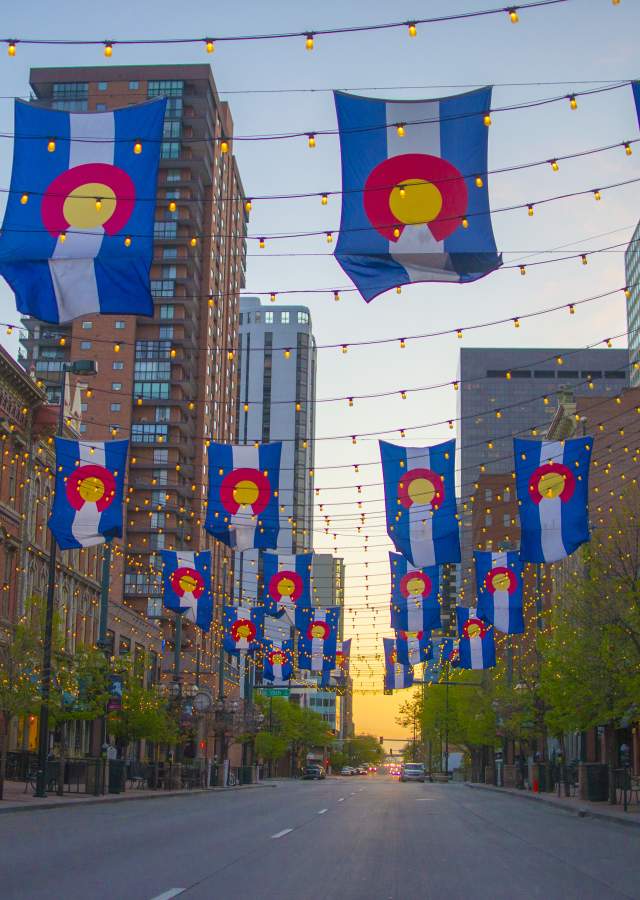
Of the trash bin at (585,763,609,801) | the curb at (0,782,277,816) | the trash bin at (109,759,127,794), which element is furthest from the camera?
Answer: the trash bin at (109,759,127,794)

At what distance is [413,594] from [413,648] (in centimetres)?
1101

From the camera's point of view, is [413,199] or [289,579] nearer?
[413,199]

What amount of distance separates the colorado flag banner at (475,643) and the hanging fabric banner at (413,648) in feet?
5.36

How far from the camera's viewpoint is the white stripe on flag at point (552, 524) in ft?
101

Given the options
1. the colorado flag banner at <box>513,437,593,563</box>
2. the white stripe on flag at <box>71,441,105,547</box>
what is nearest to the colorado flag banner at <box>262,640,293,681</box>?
the white stripe on flag at <box>71,441,105,547</box>

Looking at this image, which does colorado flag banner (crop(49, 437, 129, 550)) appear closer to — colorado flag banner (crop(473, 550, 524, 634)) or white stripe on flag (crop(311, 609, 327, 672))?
colorado flag banner (crop(473, 550, 524, 634))

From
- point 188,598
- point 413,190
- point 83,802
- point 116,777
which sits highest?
point 413,190

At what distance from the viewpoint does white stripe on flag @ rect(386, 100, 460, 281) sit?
61.5 ft

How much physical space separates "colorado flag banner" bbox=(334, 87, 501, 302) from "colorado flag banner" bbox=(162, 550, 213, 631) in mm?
28326

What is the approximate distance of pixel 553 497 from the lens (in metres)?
31.1

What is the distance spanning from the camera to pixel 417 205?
18875mm

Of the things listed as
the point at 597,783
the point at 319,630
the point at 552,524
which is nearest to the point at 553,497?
the point at 552,524

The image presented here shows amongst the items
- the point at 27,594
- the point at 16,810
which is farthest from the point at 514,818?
the point at 27,594

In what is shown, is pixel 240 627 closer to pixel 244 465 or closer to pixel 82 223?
pixel 244 465
